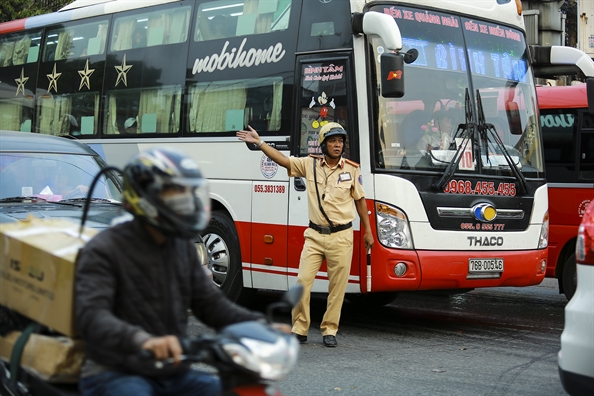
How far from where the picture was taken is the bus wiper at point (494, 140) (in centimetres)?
856

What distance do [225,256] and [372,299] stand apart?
1.94 m

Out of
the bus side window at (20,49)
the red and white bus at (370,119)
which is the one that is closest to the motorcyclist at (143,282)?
the red and white bus at (370,119)

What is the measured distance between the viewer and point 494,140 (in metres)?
8.64

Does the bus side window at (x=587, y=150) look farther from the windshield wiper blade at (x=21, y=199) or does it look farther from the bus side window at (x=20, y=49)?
the bus side window at (x=20, y=49)

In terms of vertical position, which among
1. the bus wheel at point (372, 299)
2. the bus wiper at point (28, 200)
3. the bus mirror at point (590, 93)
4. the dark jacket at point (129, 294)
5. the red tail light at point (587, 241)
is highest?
the bus mirror at point (590, 93)

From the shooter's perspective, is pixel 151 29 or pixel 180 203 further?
pixel 151 29

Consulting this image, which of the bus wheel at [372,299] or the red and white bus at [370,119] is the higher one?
the red and white bus at [370,119]

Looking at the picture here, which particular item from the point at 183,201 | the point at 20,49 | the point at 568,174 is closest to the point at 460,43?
the point at 568,174

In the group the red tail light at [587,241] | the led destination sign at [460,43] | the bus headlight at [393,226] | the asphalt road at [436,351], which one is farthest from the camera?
the led destination sign at [460,43]

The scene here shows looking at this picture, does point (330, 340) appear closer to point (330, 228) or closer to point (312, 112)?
point (330, 228)

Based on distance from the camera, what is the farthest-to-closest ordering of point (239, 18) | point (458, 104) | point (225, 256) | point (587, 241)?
point (239, 18) → point (225, 256) → point (458, 104) → point (587, 241)

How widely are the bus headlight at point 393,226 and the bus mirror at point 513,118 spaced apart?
172 cm

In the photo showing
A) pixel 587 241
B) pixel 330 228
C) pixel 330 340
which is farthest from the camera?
pixel 330 340

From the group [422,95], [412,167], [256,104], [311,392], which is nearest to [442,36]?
[422,95]
